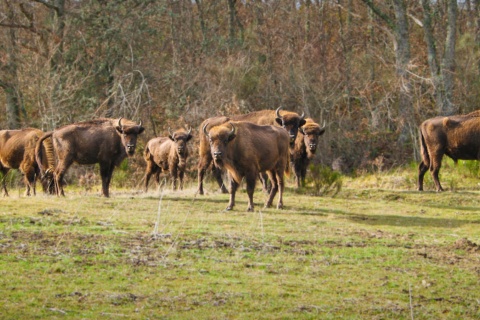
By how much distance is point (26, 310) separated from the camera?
7688 mm

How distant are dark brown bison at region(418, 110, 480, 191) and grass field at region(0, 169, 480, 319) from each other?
5.04m

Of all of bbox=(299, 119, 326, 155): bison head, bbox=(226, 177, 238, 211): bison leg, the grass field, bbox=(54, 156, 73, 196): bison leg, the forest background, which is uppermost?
the forest background

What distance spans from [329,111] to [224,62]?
14.9 feet

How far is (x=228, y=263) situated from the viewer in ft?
→ 33.0

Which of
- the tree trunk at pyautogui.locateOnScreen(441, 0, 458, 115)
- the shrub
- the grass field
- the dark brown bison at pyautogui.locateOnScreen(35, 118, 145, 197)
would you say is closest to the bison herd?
the dark brown bison at pyautogui.locateOnScreen(35, 118, 145, 197)

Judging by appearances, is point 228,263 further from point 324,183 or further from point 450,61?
point 450,61

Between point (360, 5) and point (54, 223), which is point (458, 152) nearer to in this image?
point (54, 223)

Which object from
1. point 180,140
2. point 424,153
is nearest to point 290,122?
point 180,140

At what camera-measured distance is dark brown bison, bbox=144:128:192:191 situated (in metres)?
20.5

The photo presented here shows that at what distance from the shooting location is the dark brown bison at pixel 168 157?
67.3 ft

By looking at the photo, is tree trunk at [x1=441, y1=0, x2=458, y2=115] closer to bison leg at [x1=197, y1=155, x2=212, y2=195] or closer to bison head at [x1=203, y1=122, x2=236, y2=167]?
bison leg at [x1=197, y1=155, x2=212, y2=195]

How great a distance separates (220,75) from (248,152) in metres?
15.2

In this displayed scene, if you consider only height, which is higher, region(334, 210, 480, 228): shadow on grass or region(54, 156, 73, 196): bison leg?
region(54, 156, 73, 196): bison leg

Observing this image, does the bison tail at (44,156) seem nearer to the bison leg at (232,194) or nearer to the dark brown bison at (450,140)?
the bison leg at (232,194)
